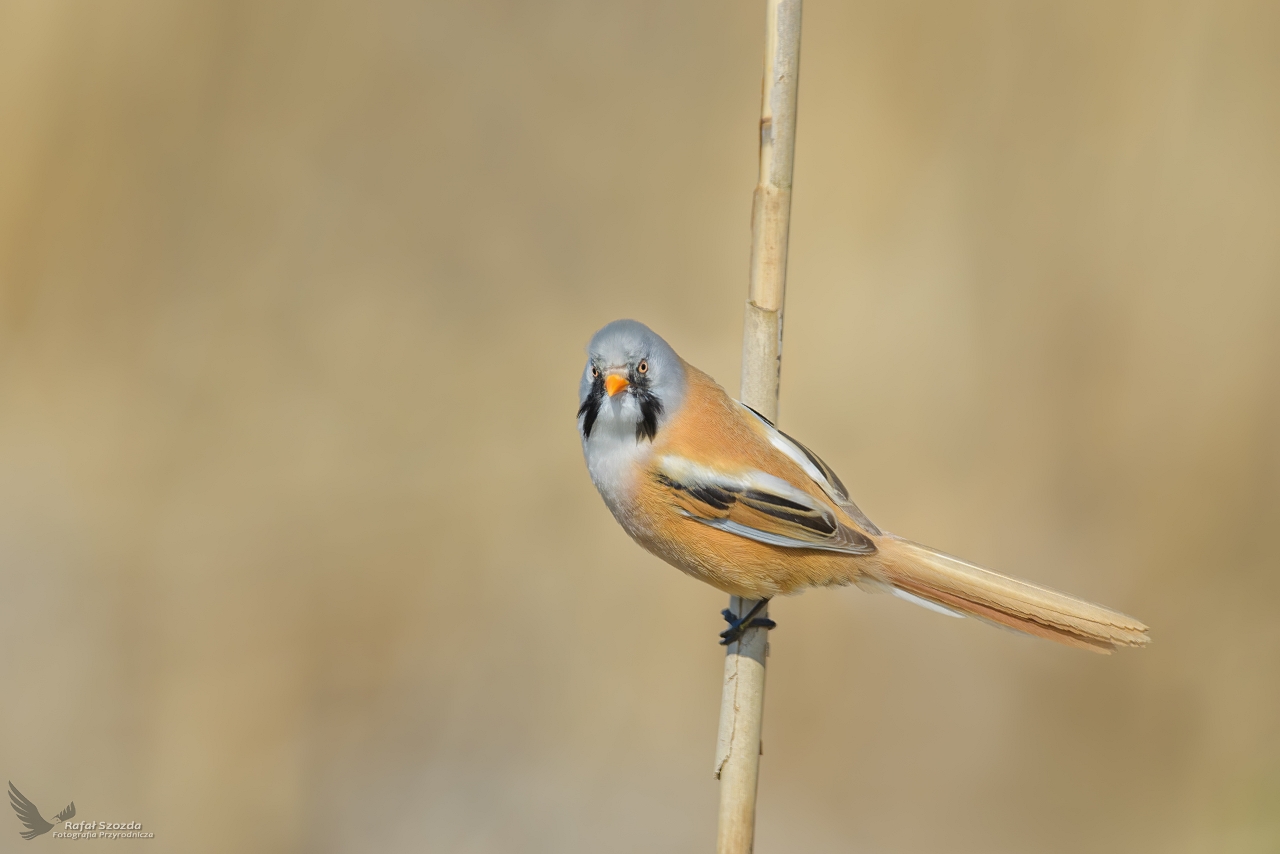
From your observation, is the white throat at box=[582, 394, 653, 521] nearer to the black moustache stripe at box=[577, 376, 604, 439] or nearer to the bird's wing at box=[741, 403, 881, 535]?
the black moustache stripe at box=[577, 376, 604, 439]

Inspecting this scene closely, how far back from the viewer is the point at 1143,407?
4.50 metres

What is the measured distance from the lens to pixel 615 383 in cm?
255

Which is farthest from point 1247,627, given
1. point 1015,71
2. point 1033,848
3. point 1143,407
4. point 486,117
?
point 486,117

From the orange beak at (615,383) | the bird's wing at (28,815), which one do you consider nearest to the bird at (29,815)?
the bird's wing at (28,815)

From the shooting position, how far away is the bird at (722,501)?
2.69 meters

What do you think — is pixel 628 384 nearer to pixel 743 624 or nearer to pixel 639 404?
pixel 639 404

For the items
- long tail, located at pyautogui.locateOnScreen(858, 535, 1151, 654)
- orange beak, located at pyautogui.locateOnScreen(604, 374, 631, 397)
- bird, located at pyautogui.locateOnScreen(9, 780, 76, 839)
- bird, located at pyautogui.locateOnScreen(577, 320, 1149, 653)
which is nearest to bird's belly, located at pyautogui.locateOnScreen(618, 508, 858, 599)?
bird, located at pyautogui.locateOnScreen(577, 320, 1149, 653)

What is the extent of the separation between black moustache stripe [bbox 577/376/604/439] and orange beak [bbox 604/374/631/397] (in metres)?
0.03

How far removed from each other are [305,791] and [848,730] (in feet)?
8.24

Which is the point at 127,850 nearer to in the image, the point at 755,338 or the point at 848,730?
the point at 848,730

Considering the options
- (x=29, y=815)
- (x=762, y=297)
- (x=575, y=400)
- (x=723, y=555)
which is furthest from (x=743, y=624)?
(x=29, y=815)

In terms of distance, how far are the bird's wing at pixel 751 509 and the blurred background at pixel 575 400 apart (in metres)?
1.84

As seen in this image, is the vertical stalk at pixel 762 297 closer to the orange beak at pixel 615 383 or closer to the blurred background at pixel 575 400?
the orange beak at pixel 615 383

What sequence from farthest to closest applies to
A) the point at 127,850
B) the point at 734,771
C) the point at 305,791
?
1. the point at 305,791
2. the point at 127,850
3. the point at 734,771
